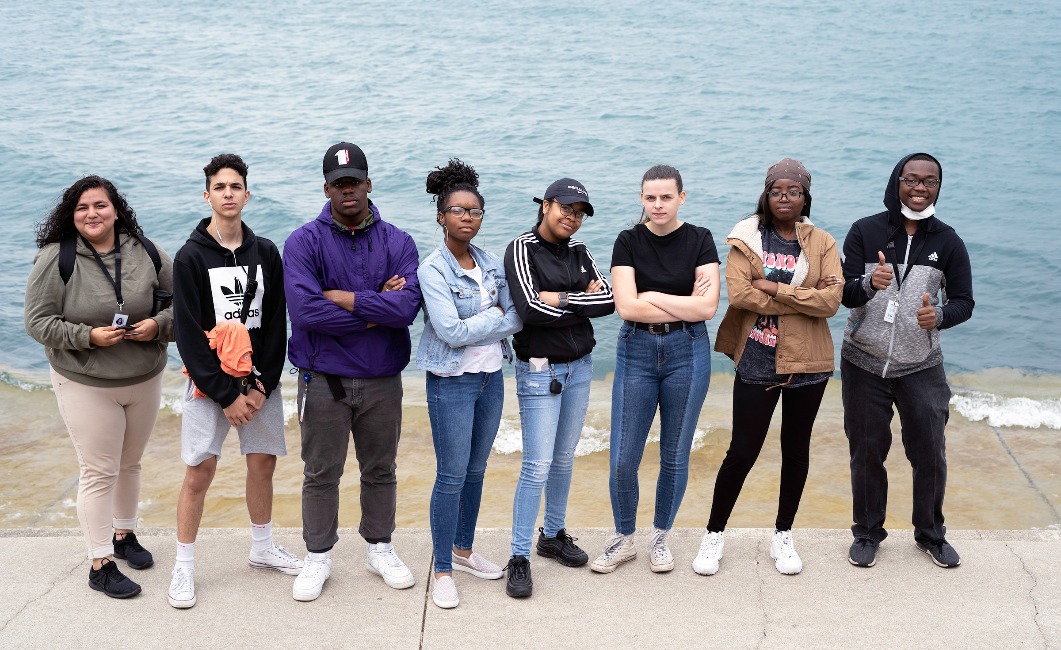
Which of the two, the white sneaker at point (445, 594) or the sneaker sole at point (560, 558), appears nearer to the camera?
the white sneaker at point (445, 594)

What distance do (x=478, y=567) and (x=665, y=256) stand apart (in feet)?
5.61

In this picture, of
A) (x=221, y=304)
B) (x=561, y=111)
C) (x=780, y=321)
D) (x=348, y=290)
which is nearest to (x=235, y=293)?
(x=221, y=304)

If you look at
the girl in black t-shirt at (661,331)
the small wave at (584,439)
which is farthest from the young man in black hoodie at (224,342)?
the small wave at (584,439)

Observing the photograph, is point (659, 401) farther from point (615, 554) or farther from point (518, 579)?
point (518, 579)

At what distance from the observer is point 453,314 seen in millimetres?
4180

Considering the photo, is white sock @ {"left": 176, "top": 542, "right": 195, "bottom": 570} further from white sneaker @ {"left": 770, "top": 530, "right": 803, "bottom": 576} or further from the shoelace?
white sneaker @ {"left": 770, "top": 530, "right": 803, "bottom": 576}

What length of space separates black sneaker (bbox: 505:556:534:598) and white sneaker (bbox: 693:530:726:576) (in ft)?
2.65

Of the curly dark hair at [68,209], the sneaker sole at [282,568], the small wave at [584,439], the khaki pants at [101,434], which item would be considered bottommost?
the small wave at [584,439]

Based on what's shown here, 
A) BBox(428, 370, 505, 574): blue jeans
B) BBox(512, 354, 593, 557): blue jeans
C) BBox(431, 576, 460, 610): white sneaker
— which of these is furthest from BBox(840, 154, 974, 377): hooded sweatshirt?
BBox(431, 576, 460, 610): white sneaker

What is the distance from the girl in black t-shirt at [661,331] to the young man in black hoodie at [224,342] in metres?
1.58

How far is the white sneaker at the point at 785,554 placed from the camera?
15.0 feet

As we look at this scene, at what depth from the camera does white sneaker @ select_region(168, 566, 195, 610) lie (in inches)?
169

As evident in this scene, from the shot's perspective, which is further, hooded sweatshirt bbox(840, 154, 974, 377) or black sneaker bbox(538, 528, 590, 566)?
black sneaker bbox(538, 528, 590, 566)

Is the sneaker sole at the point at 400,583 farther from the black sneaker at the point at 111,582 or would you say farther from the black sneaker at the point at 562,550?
the black sneaker at the point at 111,582
